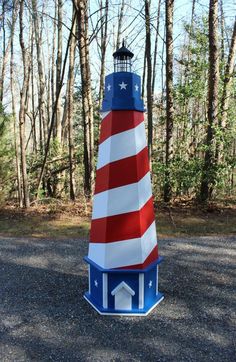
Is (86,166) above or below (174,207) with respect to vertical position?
above

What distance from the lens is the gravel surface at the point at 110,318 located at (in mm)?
2320

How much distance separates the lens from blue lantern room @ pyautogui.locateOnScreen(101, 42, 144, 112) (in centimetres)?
286

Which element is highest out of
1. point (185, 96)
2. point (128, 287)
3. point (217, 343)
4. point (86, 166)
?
point (185, 96)

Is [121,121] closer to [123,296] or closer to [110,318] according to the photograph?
[123,296]

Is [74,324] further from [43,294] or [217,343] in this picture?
[217,343]

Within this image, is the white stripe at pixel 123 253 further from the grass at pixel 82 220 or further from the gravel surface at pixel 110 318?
the grass at pixel 82 220

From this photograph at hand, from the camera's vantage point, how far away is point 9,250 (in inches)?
187

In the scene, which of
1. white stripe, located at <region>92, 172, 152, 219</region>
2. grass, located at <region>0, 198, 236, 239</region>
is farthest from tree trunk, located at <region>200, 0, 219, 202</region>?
white stripe, located at <region>92, 172, 152, 219</region>

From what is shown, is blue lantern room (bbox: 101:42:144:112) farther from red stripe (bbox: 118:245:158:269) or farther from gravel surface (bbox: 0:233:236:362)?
gravel surface (bbox: 0:233:236:362)

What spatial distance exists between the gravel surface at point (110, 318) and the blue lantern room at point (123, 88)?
1750mm

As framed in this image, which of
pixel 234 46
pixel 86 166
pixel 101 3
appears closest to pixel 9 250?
pixel 86 166

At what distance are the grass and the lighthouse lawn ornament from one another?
112 inches

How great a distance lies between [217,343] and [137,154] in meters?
1.55

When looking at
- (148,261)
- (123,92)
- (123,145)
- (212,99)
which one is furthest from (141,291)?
(212,99)
